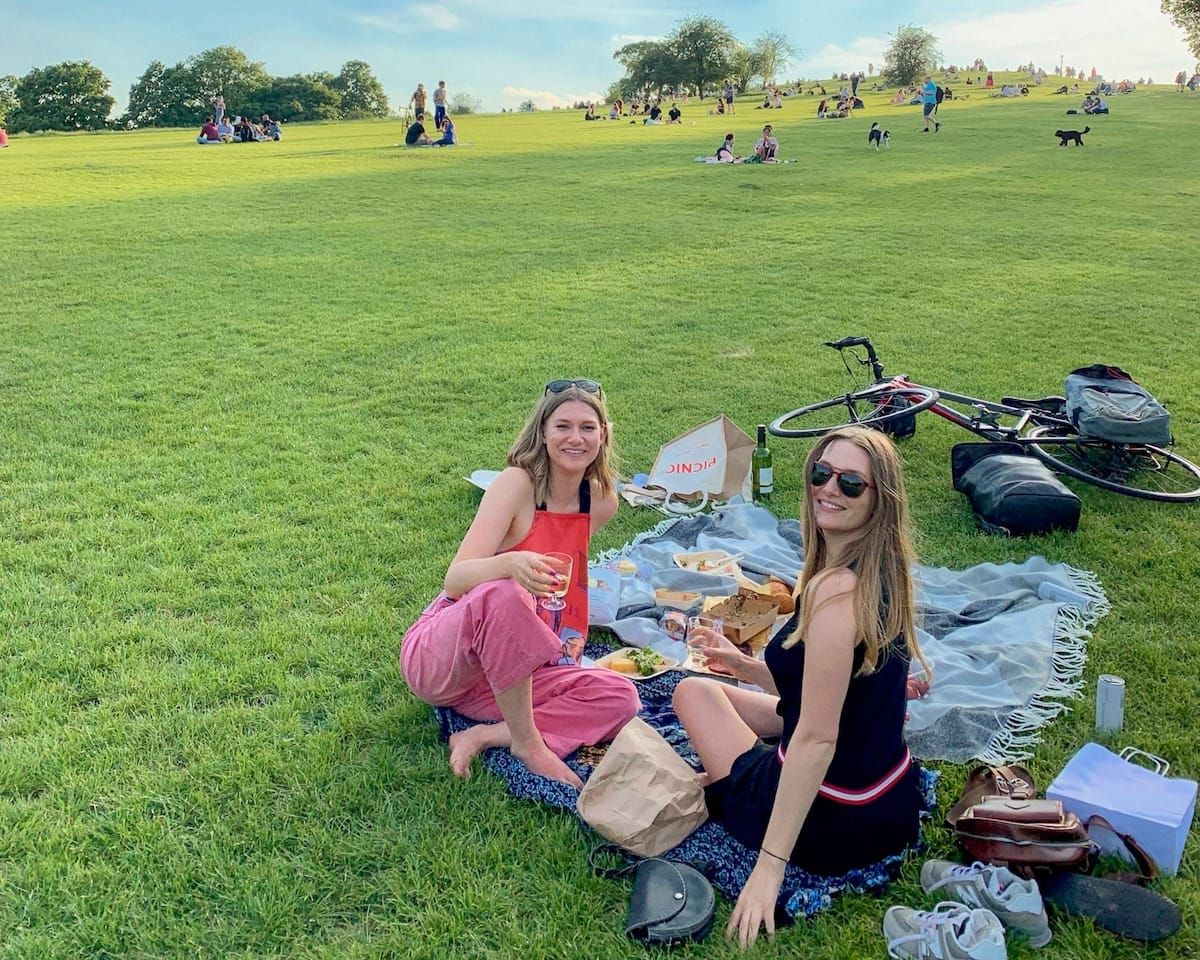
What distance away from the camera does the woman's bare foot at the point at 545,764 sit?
143 inches

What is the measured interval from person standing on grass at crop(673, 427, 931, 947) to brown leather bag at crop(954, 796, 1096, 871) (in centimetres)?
21

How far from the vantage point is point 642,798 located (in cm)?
324

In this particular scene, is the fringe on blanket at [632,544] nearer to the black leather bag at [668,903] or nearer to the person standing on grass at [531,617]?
the person standing on grass at [531,617]

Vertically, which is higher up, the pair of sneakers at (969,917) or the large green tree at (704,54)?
the large green tree at (704,54)

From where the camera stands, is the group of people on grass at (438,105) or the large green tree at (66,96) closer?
the group of people on grass at (438,105)

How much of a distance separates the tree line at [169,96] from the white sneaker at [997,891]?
3135 inches

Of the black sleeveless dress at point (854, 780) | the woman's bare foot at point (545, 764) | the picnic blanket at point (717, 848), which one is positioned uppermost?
the black sleeveless dress at point (854, 780)

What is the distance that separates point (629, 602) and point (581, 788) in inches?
69.0

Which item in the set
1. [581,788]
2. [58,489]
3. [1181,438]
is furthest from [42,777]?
[1181,438]

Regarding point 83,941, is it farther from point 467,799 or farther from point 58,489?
point 58,489

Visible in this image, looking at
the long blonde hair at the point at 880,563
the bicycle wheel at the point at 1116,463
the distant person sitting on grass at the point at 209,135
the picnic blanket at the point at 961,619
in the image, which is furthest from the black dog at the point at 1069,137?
the long blonde hair at the point at 880,563

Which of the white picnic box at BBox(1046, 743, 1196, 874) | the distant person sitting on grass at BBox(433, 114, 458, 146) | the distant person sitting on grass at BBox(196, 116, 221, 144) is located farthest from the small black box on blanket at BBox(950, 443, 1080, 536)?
the distant person sitting on grass at BBox(196, 116, 221, 144)

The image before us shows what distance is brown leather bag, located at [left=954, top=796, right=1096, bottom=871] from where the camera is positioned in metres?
2.99

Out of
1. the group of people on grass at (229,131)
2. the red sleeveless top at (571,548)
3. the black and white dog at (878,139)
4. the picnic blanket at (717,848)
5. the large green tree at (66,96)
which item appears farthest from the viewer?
the large green tree at (66,96)
